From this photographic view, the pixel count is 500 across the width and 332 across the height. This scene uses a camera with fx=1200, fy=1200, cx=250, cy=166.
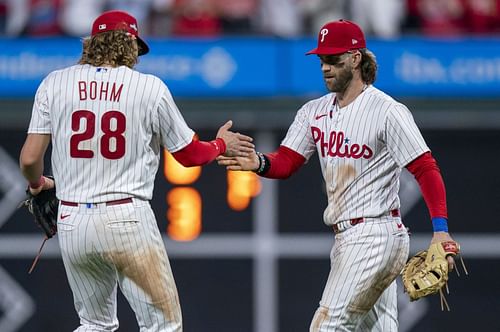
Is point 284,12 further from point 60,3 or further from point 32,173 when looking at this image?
point 32,173

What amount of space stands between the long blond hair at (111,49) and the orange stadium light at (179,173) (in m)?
4.02

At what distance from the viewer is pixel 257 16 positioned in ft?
34.0

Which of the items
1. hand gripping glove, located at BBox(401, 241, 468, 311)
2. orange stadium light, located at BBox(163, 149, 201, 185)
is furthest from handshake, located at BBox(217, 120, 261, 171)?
orange stadium light, located at BBox(163, 149, 201, 185)

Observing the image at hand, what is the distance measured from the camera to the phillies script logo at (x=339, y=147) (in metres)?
5.93

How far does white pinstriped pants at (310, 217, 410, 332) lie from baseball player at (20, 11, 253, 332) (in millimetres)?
763

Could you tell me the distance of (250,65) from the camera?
9.63 metres

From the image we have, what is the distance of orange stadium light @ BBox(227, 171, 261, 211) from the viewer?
9.95 m

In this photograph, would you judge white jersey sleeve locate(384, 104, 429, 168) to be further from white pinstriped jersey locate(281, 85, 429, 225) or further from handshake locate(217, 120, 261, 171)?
handshake locate(217, 120, 261, 171)

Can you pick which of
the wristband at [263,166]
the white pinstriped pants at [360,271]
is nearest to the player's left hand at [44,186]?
the wristband at [263,166]

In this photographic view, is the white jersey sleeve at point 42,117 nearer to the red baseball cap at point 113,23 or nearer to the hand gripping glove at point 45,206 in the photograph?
the red baseball cap at point 113,23

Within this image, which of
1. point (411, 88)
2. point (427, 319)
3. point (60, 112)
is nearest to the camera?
point (60, 112)

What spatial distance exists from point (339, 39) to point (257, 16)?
4441 millimetres

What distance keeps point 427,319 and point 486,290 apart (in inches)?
22.0

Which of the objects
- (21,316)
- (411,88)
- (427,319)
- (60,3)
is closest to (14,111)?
(60,3)
